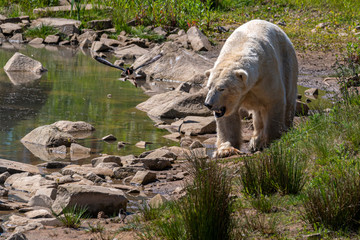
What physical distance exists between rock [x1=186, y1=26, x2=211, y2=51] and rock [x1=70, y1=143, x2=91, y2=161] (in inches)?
457

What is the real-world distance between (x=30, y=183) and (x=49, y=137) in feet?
7.96

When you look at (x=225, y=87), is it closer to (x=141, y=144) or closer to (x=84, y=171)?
(x=84, y=171)

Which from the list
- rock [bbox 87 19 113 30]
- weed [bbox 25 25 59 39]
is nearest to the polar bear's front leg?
weed [bbox 25 25 59 39]

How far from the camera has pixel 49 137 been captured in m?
8.85

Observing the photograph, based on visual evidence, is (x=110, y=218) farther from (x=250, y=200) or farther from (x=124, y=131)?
(x=124, y=131)

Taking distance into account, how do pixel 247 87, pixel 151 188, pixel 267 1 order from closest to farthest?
pixel 151 188 → pixel 247 87 → pixel 267 1

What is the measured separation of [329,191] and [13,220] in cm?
270

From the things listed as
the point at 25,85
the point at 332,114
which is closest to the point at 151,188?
the point at 332,114

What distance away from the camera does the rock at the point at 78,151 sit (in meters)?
8.45

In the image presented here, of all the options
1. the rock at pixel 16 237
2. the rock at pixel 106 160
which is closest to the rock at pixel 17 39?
the rock at pixel 106 160

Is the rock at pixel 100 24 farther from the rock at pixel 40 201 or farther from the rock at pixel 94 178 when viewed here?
the rock at pixel 40 201

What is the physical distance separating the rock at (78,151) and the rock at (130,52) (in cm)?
1160

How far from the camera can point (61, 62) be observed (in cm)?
1861

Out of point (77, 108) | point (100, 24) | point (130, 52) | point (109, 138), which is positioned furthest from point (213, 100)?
point (100, 24)
